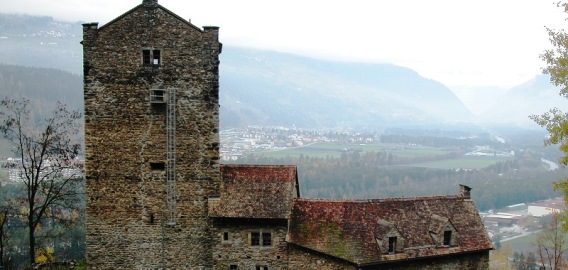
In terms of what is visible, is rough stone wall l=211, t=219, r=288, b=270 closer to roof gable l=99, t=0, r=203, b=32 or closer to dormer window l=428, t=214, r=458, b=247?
dormer window l=428, t=214, r=458, b=247

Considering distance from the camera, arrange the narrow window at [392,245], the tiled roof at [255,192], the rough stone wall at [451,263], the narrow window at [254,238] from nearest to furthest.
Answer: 1. the tiled roof at [255,192]
2. the narrow window at [254,238]
3. the narrow window at [392,245]
4. the rough stone wall at [451,263]

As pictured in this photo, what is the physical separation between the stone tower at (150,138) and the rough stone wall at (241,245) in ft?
2.16

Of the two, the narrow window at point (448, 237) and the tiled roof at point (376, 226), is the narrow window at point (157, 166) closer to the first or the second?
the tiled roof at point (376, 226)

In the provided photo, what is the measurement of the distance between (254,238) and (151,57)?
39.2 feet

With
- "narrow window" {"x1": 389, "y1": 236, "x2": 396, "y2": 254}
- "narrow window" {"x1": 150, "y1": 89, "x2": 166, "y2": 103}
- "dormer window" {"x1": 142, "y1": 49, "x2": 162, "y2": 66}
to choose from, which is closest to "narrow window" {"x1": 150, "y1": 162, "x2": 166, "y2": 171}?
"narrow window" {"x1": 150, "y1": 89, "x2": 166, "y2": 103}

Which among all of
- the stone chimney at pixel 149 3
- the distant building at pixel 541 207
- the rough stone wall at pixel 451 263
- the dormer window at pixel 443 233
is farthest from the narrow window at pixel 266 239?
the distant building at pixel 541 207

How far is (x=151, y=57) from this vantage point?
29922 mm

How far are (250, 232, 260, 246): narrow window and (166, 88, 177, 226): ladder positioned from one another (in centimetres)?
456

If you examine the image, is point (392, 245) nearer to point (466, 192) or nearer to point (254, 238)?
point (466, 192)

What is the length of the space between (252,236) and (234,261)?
177 cm

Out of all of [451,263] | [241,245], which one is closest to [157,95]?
[241,245]

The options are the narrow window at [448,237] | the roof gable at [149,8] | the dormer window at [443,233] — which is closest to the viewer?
the roof gable at [149,8]

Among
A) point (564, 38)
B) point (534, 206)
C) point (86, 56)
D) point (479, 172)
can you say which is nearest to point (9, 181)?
point (86, 56)

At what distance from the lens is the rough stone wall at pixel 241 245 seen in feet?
100
